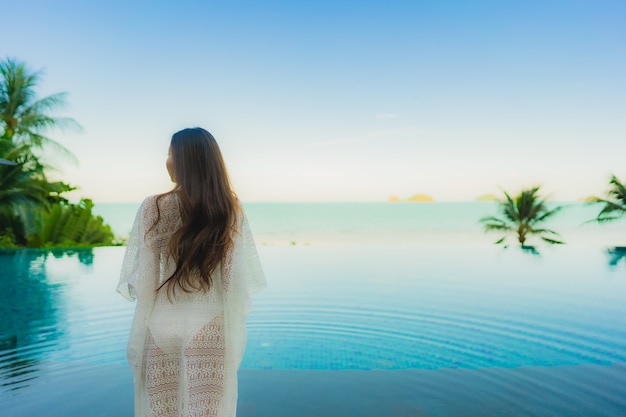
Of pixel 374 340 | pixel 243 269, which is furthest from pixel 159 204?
pixel 374 340

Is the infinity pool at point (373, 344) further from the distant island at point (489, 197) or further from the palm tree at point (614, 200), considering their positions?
the distant island at point (489, 197)

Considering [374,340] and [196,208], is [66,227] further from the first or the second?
[196,208]

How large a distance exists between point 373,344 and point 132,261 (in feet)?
9.54

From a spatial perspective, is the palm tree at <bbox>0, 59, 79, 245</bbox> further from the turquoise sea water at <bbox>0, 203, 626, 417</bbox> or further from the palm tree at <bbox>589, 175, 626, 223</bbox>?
the palm tree at <bbox>589, 175, 626, 223</bbox>

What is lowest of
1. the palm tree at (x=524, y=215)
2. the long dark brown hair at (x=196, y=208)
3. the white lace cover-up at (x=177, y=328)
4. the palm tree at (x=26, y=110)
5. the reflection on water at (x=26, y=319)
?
the reflection on water at (x=26, y=319)

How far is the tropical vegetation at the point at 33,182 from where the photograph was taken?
10914mm

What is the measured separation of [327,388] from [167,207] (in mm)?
1941

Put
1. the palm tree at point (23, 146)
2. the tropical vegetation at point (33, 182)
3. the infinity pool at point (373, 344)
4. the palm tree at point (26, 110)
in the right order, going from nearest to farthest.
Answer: the infinity pool at point (373, 344) → the palm tree at point (23, 146) → the tropical vegetation at point (33, 182) → the palm tree at point (26, 110)

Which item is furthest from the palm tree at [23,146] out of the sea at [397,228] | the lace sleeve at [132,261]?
the lace sleeve at [132,261]

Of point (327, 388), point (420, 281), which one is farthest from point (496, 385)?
point (420, 281)

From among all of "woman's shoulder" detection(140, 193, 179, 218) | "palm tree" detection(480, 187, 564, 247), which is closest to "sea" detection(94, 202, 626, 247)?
"palm tree" detection(480, 187, 564, 247)

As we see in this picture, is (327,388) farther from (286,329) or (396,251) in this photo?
(396,251)

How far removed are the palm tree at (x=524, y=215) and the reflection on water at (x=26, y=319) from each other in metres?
10.6

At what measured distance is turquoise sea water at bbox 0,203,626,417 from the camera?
2.72m
